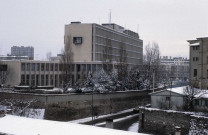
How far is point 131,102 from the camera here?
59000 millimetres

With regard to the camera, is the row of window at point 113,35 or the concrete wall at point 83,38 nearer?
the concrete wall at point 83,38

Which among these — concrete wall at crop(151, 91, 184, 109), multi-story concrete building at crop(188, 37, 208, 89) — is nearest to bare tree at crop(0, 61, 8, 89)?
concrete wall at crop(151, 91, 184, 109)

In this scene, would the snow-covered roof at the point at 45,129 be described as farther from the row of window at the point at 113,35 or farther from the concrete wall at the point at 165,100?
→ the row of window at the point at 113,35

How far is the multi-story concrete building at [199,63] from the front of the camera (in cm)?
5462

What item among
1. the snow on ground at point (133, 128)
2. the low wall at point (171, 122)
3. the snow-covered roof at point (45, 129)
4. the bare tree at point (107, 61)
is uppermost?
the bare tree at point (107, 61)

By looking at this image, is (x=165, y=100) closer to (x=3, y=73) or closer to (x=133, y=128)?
(x=133, y=128)

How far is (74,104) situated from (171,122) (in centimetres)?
1433

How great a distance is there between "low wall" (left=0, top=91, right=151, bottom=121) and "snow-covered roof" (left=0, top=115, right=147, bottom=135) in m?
20.2

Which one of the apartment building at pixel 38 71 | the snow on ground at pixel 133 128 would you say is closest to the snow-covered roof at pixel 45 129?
the snow on ground at pixel 133 128

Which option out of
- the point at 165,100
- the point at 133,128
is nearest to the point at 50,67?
the point at 133,128

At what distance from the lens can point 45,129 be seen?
18969mm

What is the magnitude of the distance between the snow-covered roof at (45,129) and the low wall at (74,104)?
20182mm

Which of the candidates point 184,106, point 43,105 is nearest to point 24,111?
point 43,105

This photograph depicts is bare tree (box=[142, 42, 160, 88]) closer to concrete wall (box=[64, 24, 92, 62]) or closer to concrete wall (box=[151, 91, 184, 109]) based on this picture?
concrete wall (box=[64, 24, 92, 62])
